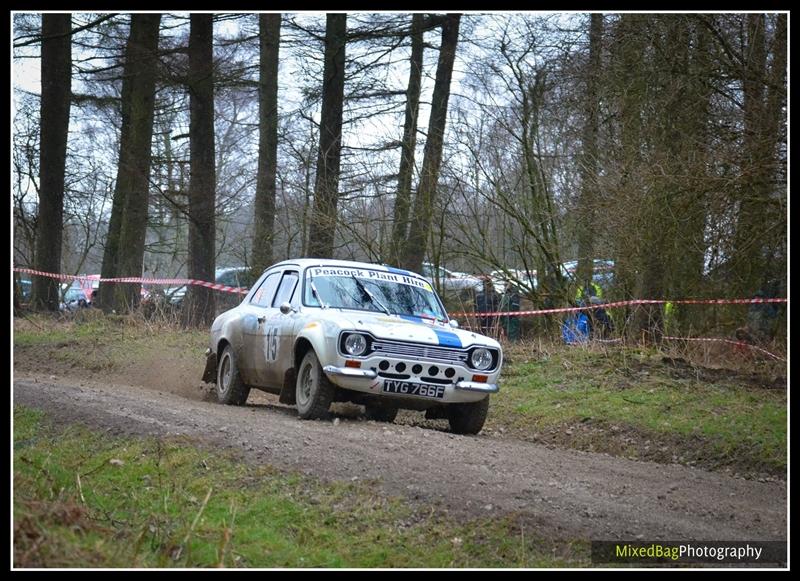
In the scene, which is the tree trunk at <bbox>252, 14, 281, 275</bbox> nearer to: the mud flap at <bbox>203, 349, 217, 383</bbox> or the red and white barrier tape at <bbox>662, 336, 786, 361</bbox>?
the mud flap at <bbox>203, 349, 217, 383</bbox>

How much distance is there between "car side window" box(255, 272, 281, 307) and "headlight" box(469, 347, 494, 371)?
2977 millimetres

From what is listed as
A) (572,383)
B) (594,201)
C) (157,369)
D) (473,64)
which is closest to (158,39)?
(473,64)

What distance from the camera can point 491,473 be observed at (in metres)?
8.83

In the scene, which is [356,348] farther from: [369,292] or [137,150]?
[137,150]

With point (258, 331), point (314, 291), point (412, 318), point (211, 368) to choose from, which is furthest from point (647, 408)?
point (211, 368)

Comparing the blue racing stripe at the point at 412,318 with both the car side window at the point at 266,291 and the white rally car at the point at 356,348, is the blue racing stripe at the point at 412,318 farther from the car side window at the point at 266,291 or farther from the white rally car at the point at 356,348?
the car side window at the point at 266,291

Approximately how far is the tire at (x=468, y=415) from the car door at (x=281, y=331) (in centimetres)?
186

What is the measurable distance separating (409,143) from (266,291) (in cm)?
951

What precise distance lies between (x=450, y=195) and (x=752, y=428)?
9.64m

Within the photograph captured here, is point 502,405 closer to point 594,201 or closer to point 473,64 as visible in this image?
point 594,201

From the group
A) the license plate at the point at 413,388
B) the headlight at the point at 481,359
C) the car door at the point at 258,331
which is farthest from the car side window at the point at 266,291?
the headlight at the point at 481,359

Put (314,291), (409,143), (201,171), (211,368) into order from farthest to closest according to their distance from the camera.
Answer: (201,171) → (409,143) → (211,368) → (314,291)

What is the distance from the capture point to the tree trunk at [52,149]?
79.6 ft

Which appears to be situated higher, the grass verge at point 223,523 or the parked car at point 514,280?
the parked car at point 514,280
